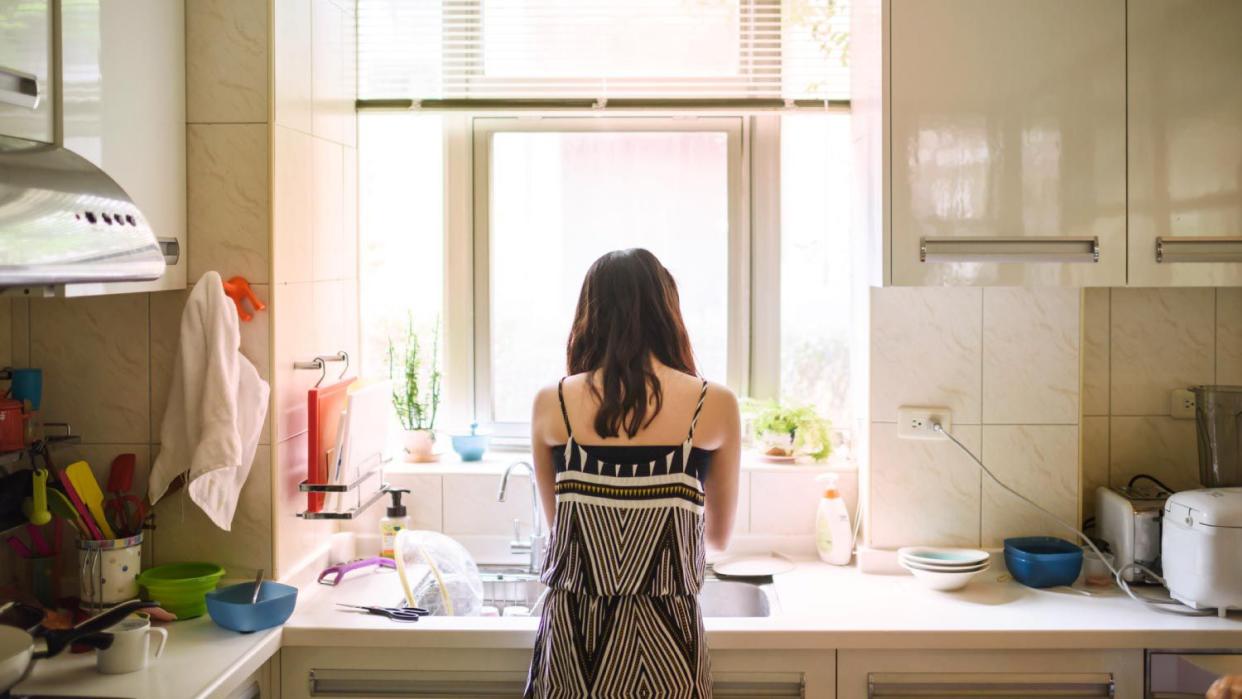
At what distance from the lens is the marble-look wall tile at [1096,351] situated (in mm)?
2824

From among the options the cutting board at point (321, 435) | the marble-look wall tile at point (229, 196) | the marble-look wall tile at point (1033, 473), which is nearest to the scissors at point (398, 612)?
the cutting board at point (321, 435)

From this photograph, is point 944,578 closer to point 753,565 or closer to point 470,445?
point 753,565

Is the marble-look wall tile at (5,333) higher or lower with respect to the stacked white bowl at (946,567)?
higher

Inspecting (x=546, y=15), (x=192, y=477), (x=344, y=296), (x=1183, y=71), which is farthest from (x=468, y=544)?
(x=1183, y=71)

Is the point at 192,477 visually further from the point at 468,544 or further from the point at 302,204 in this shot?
the point at 468,544

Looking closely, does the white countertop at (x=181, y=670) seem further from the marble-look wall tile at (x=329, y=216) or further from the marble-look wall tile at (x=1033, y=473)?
the marble-look wall tile at (x=1033, y=473)

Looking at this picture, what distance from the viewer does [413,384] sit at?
3082mm

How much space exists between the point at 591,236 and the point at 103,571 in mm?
1428

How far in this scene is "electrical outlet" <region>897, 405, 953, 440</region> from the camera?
2750mm

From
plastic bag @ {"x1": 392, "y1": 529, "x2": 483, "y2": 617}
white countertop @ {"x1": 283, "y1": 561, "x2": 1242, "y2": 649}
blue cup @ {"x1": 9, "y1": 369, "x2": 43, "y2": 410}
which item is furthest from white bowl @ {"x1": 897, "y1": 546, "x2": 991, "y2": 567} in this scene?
blue cup @ {"x1": 9, "y1": 369, "x2": 43, "y2": 410}

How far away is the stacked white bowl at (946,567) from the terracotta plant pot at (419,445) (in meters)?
1.20

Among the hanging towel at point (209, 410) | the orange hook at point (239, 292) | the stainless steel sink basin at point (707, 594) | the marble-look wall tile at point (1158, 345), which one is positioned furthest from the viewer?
the marble-look wall tile at point (1158, 345)

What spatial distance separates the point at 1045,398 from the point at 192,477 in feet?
6.08

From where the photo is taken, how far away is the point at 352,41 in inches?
117
